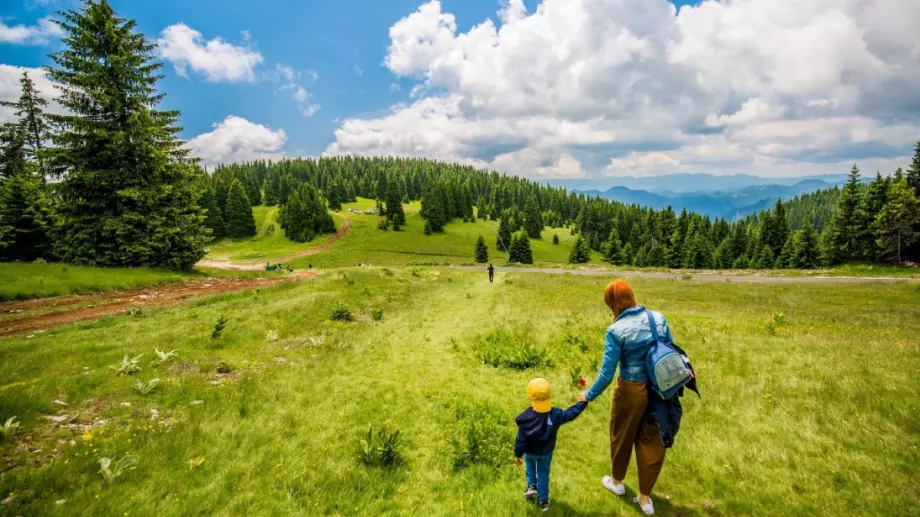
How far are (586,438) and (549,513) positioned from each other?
264 cm

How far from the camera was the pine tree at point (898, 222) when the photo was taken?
50562 millimetres

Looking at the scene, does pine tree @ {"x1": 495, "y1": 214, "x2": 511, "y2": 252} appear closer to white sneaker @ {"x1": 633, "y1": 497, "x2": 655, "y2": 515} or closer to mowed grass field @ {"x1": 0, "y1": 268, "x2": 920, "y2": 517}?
mowed grass field @ {"x1": 0, "y1": 268, "x2": 920, "y2": 517}

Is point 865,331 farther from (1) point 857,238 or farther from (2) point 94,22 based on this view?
(1) point 857,238

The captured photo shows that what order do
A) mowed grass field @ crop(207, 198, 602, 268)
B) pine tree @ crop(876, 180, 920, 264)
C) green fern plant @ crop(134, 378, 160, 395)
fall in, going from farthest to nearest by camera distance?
1. mowed grass field @ crop(207, 198, 602, 268)
2. pine tree @ crop(876, 180, 920, 264)
3. green fern plant @ crop(134, 378, 160, 395)

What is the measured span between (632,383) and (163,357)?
1258 centimetres

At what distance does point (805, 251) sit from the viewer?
69.0 metres

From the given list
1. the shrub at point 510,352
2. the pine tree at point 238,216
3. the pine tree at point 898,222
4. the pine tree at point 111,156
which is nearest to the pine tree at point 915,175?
the pine tree at point 898,222

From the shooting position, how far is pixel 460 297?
90.7 ft

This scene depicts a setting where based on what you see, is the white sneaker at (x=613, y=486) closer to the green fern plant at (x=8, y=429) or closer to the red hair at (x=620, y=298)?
the red hair at (x=620, y=298)

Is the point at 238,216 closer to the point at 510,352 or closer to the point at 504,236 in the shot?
the point at 504,236

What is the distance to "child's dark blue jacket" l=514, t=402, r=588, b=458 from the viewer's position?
5297mm

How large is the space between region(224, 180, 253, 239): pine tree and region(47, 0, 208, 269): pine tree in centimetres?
9072

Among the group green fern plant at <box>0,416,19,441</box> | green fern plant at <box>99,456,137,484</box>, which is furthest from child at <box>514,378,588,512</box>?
green fern plant at <box>0,416,19,441</box>

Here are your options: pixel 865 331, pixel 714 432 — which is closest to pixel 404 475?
pixel 714 432
